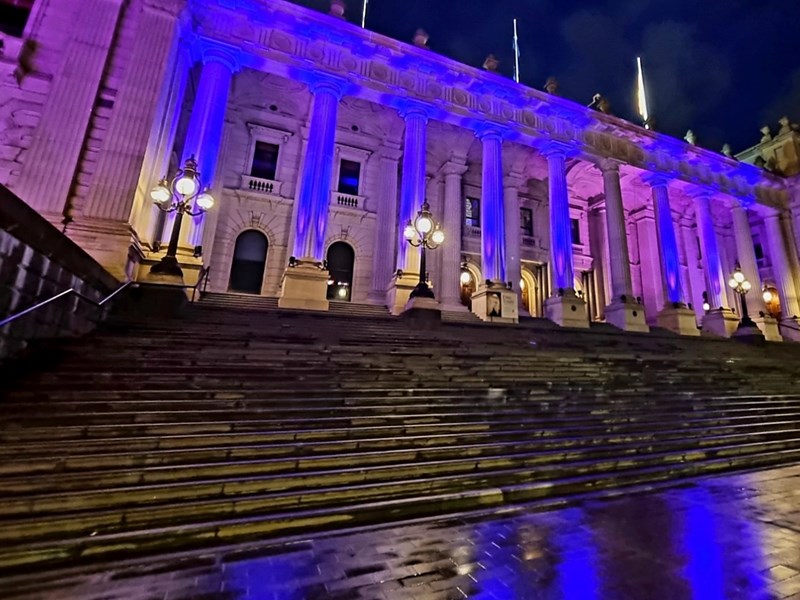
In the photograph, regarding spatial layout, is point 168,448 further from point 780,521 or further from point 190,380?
point 780,521

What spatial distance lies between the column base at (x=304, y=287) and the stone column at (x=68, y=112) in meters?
5.49

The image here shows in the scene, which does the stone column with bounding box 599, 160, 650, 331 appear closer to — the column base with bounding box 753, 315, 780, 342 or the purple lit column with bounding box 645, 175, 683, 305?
the purple lit column with bounding box 645, 175, 683, 305

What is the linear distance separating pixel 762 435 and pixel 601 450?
377cm

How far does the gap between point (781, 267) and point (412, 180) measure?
2155 centimetres

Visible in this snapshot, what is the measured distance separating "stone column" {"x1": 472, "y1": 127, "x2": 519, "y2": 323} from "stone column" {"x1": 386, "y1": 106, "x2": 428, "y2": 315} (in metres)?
2.73

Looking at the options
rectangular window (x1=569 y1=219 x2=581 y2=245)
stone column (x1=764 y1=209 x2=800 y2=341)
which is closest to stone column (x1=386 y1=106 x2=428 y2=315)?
rectangular window (x1=569 y1=219 x2=581 y2=245)

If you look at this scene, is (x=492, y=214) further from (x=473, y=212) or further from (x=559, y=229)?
(x=473, y=212)

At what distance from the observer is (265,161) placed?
17891 mm

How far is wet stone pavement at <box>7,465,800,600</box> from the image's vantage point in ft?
8.20

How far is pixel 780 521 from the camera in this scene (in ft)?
11.9

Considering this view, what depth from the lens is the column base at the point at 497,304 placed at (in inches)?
571

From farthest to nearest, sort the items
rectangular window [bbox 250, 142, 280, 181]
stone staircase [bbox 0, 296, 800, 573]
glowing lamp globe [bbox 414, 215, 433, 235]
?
rectangular window [bbox 250, 142, 280, 181], glowing lamp globe [bbox 414, 215, 433, 235], stone staircase [bbox 0, 296, 800, 573]

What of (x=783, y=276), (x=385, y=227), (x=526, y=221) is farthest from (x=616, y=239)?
(x=783, y=276)

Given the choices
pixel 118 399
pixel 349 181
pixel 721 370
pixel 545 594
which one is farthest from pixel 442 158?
pixel 545 594
